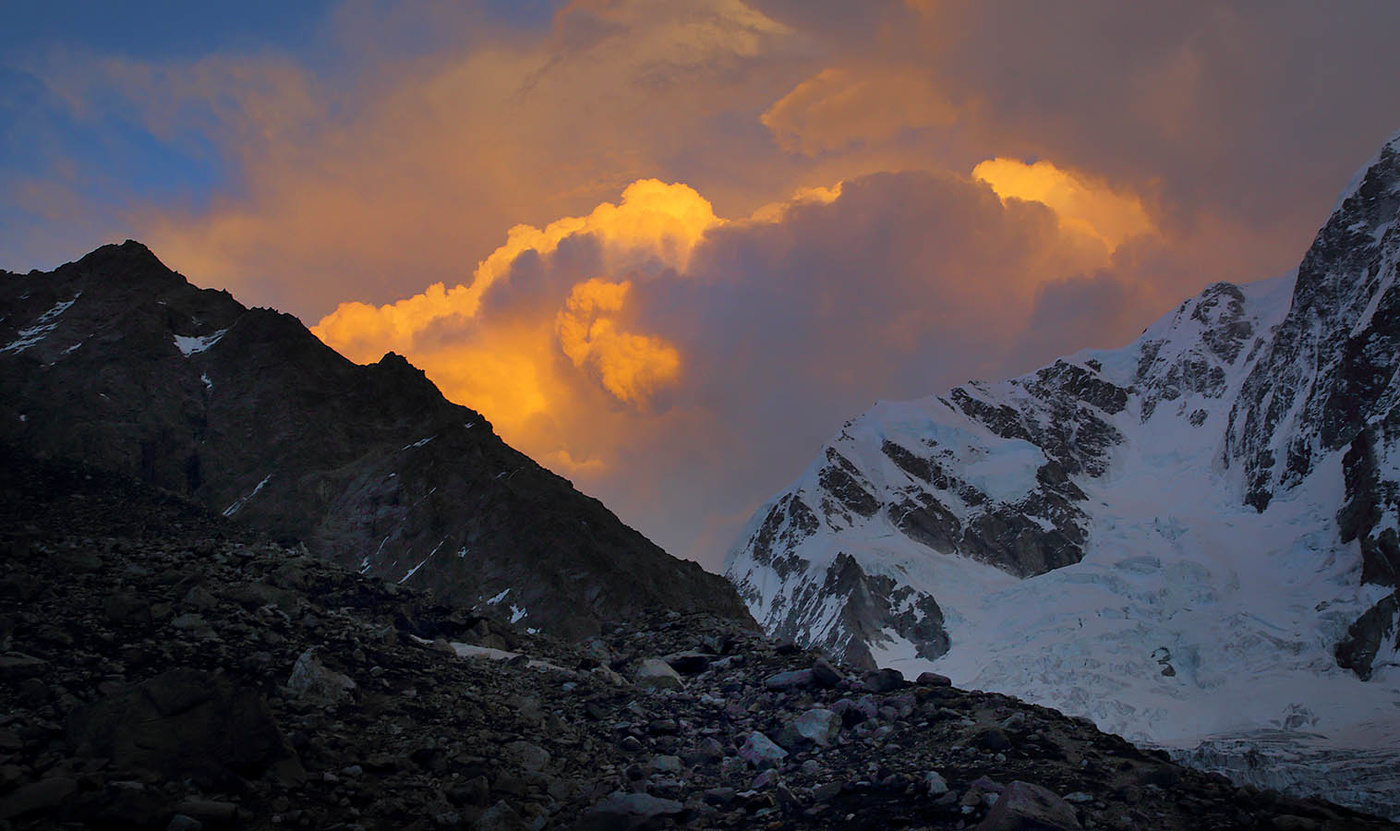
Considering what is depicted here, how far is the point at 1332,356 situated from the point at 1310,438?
68.8 feet

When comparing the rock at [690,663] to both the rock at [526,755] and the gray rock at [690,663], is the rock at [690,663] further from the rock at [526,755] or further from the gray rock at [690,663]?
the rock at [526,755]

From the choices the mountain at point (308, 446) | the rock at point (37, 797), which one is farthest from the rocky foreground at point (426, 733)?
the mountain at point (308, 446)

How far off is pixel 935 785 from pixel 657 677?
7.92 metres

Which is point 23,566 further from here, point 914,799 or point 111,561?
point 914,799

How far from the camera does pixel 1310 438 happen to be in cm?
18850

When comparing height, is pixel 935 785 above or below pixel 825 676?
below

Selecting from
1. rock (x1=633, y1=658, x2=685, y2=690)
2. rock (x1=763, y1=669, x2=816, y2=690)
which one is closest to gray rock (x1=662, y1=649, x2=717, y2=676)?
rock (x1=633, y1=658, x2=685, y2=690)

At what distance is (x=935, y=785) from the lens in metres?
11.9

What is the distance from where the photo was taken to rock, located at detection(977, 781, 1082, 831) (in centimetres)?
1020

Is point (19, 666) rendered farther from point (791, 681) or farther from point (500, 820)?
point (791, 681)

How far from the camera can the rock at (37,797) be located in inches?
333

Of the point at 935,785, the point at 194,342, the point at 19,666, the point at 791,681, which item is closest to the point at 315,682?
the point at 19,666

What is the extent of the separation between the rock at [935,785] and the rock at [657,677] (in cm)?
723

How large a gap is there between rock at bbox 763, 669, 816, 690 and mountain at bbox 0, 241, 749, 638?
18213 mm
